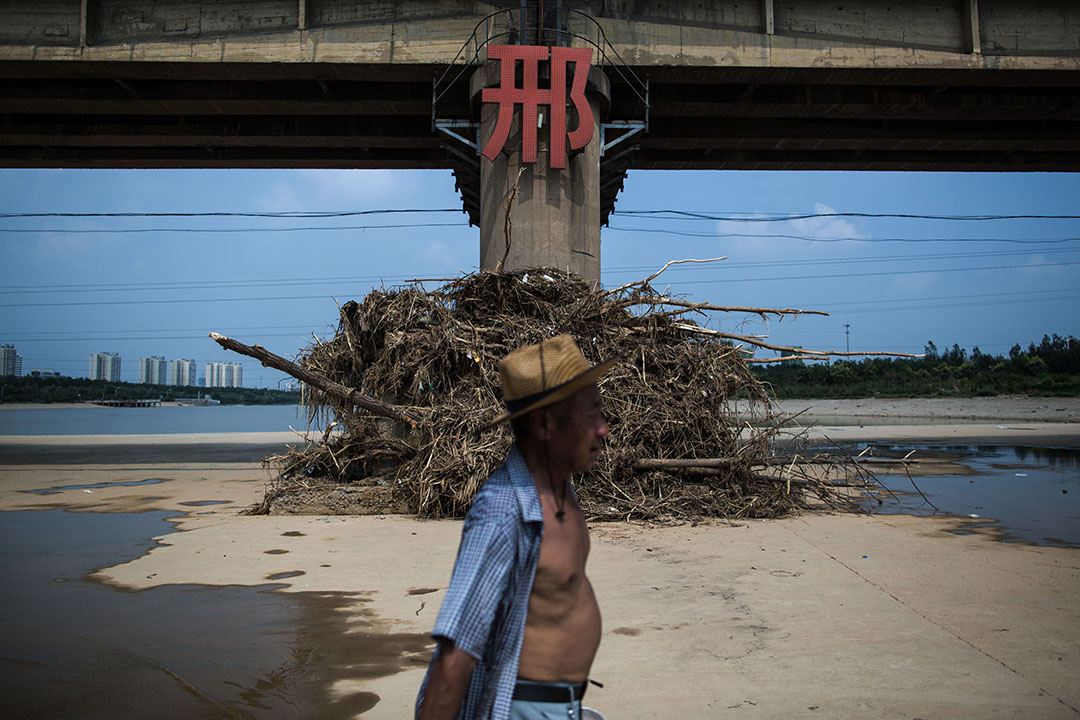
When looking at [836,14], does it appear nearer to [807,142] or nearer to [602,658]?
[807,142]

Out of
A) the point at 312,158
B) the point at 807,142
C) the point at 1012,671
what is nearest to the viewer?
the point at 1012,671

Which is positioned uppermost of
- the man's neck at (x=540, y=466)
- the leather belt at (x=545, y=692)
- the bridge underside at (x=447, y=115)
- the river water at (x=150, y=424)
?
the bridge underside at (x=447, y=115)

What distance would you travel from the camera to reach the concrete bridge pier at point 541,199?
1497 cm

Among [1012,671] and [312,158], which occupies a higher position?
[312,158]

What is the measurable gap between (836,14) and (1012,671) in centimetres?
1473

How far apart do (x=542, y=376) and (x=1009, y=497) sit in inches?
418

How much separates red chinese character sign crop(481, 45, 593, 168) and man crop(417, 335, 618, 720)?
43.5 ft

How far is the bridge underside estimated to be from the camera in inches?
626

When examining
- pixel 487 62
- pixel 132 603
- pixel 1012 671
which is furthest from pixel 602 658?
pixel 487 62

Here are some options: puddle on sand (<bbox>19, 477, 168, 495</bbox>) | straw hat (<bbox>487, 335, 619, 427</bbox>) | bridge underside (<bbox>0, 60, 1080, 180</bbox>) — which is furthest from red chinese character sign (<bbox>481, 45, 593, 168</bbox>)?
straw hat (<bbox>487, 335, 619, 427</bbox>)

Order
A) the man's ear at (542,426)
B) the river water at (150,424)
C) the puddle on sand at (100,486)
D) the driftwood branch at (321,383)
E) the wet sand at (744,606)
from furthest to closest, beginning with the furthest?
the river water at (150,424), the puddle on sand at (100,486), the driftwood branch at (321,383), the wet sand at (744,606), the man's ear at (542,426)

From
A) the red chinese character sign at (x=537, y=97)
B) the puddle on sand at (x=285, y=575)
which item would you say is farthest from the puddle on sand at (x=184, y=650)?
the red chinese character sign at (x=537, y=97)

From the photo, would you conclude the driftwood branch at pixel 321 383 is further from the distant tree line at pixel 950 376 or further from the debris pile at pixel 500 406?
the distant tree line at pixel 950 376

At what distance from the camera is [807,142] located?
65.4ft
